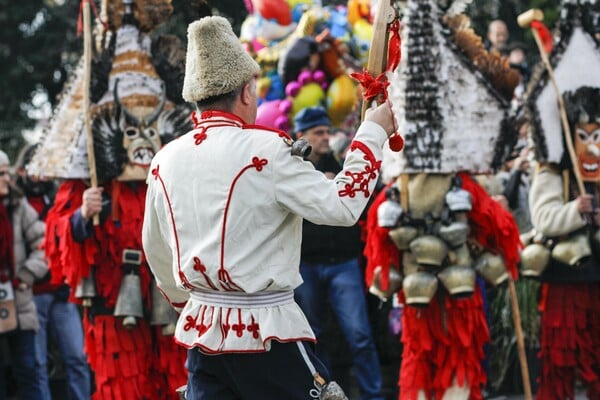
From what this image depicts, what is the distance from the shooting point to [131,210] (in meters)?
6.11

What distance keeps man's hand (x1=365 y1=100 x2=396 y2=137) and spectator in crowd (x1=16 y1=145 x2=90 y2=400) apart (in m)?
3.88

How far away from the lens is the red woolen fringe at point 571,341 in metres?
6.49

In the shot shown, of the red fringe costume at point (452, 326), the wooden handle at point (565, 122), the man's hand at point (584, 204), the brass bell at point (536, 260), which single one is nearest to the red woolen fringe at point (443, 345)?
the red fringe costume at point (452, 326)

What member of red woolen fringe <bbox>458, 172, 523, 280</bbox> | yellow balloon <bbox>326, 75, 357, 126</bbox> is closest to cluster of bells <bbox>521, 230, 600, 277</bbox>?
red woolen fringe <bbox>458, 172, 523, 280</bbox>

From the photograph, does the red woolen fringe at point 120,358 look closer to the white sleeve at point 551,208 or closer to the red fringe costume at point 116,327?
the red fringe costume at point 116,327

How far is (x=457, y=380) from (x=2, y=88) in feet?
36.9

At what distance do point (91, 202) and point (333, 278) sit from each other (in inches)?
72.5

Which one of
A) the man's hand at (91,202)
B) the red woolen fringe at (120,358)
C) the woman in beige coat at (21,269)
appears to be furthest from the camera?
the woman in beige coat at (21,269)

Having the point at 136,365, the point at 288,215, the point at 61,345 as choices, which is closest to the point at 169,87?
the point at 136,365

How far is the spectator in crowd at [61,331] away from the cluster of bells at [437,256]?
Result: 7.18 feet

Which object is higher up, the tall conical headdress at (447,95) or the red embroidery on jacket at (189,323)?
the tall conical headdress at (447,95)

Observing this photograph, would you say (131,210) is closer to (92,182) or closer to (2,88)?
(92,182)

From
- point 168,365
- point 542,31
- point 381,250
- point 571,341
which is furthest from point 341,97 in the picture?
point 168,365

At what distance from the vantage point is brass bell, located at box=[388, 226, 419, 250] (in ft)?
20.7
